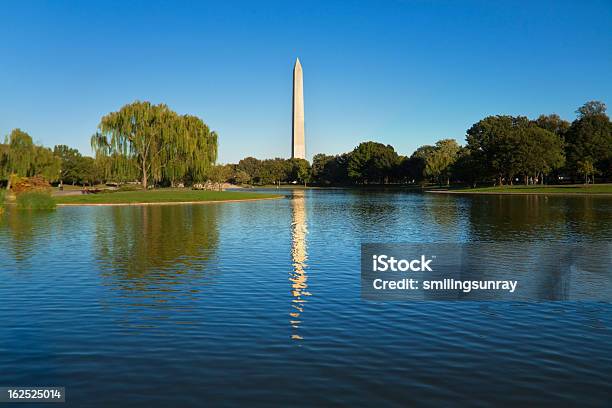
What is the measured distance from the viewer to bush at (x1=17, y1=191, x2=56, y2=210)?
46156 millimetres

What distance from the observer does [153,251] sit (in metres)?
21.0

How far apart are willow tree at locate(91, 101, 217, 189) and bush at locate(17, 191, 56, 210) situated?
22.0 m

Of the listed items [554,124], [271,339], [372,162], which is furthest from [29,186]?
[372,162]

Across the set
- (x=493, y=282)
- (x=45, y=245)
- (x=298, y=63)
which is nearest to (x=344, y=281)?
(x=493, y=282)

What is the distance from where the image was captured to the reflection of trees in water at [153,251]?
602 inches

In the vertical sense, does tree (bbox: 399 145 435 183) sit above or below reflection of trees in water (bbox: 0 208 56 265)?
above

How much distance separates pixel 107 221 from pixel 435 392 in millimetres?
31311

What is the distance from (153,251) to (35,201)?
30635 millimetres

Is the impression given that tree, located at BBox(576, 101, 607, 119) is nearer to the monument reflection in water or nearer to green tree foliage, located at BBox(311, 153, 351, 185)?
green tree foliage, located at BBox(311, 153, 351, 185)

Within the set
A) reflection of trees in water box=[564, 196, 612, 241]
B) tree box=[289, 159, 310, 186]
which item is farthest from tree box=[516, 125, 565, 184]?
tree box=[289, 159, 310, 186]

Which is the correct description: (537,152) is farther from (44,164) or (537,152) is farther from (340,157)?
(340,157)

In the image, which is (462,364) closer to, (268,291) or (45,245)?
(268,291)

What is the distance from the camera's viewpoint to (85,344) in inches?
365

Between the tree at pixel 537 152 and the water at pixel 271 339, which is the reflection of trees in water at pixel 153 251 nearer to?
the water at pixel 271 339
